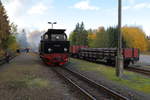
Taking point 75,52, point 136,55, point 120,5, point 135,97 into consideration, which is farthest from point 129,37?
point 135,97

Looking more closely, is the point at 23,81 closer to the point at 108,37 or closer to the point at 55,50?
the point at 55,50

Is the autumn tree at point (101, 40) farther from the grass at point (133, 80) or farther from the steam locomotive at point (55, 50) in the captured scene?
the grass at point (133, 80)

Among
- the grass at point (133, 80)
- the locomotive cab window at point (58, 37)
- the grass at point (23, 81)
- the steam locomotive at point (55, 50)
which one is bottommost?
the grass at point (133, 80)

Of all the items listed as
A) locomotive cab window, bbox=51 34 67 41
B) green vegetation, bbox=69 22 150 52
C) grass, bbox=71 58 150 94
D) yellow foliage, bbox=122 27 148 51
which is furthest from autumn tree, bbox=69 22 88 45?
grass, bbox=71 58 150 94

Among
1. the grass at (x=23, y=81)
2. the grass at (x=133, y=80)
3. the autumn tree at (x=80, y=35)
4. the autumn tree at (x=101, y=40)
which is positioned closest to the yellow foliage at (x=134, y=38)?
the autumn tree at (x=101, y=40)

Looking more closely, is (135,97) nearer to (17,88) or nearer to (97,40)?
(17,88)

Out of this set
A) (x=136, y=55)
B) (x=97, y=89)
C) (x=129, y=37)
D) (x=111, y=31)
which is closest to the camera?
(x=97, y=89)

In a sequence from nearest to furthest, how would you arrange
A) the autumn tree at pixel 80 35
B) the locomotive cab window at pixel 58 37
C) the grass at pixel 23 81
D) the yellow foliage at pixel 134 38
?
the grass at pixel 23 81, the locomotive cab window at pixel 58 37, the yellow foliage at pixel 134 38, the autumn tree at pixel 80 35

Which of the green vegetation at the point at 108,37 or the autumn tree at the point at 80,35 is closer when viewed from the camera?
the green vegetation at the point at 108,37

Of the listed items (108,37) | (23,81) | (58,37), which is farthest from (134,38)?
(23,81)

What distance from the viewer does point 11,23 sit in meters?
44.5

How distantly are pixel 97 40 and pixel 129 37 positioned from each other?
14610 mm

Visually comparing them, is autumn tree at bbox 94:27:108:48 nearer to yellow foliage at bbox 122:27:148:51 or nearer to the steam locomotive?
yellow foliage at bbox 122:27:148:51

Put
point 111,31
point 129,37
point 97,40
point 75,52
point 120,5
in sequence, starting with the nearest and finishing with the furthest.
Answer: point 120,5 → point 75,52 → point 111,31 → point 129,37 → point 97,40
